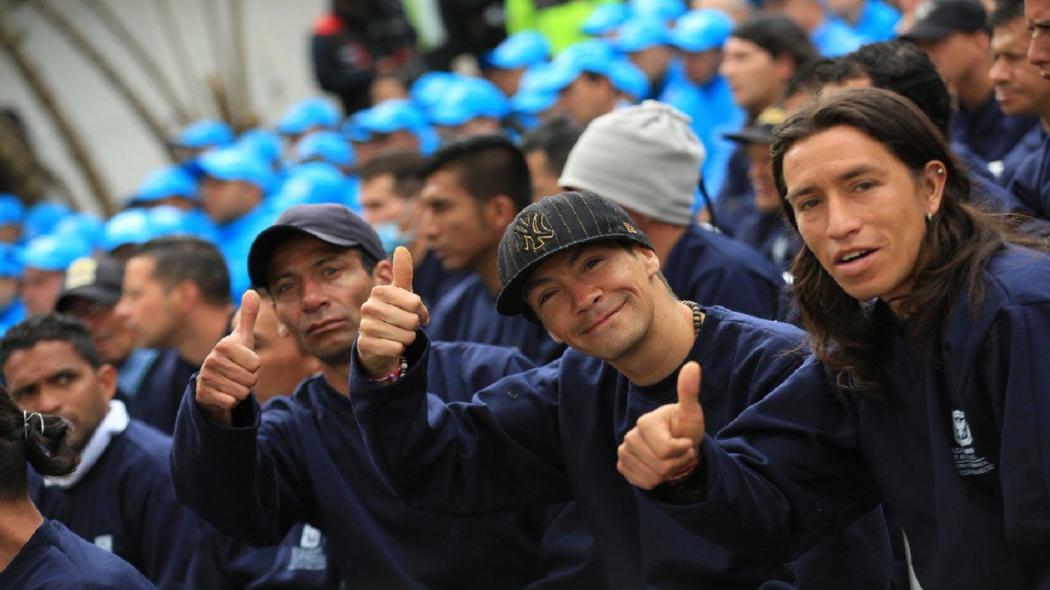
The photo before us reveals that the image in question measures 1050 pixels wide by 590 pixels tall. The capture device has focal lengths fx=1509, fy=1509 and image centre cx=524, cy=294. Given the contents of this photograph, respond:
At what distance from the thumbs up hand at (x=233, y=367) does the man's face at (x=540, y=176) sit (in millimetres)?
3020

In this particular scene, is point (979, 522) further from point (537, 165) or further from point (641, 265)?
point (537, 165)

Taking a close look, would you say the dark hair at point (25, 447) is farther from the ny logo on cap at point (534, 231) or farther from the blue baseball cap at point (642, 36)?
the blue baseball cap at point (642, 36)

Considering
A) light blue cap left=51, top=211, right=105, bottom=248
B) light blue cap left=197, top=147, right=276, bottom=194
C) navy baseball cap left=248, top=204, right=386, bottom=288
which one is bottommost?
light blue cap left=51, top=211, right=105, bottom=248

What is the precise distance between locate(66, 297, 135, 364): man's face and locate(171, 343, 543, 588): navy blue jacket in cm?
306

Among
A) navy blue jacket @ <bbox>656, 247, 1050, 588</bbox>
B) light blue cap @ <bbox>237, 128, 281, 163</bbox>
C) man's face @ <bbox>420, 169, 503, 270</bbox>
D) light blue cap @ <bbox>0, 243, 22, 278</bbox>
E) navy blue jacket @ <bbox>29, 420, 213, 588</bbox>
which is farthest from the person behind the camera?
light blue cap @ <bbox>237, 128, 281, 163</bbox>

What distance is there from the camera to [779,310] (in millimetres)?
5562

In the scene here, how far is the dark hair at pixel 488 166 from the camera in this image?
23.5 ft

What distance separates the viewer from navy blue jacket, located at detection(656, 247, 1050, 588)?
3158mm

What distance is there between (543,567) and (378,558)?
1.80 ft

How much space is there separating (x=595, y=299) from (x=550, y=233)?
0.21 metres

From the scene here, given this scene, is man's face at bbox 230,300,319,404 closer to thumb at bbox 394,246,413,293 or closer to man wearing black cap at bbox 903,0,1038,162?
thumb at bbox 394,246,413,293

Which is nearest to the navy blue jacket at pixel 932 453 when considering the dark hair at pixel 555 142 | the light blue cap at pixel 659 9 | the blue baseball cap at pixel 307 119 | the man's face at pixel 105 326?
the dark hair at pixel 555 142

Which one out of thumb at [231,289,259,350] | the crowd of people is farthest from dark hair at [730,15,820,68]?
thumb at [231,289,259,350]

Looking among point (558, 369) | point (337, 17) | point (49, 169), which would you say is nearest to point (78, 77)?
point (49, 169)
